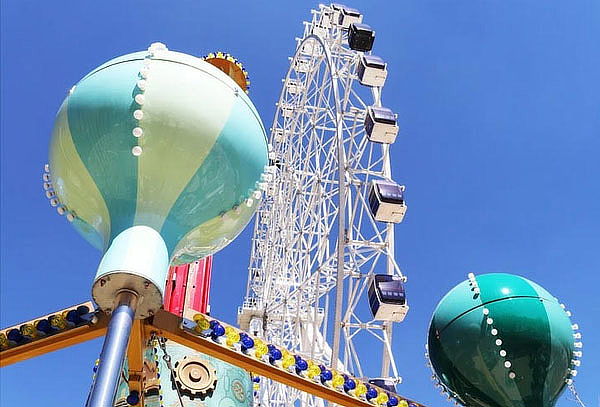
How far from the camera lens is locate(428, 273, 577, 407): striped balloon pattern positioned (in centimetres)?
390

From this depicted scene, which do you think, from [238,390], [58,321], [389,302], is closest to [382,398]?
[58,321]

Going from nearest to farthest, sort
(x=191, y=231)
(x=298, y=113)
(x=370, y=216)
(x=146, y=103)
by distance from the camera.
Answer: (x=146, y=103) → (x=191, y=231) → (x=370, y=216) → (x=298, y=113)

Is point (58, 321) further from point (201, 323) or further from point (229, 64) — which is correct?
point (229, 64)

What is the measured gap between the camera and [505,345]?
3893 mm

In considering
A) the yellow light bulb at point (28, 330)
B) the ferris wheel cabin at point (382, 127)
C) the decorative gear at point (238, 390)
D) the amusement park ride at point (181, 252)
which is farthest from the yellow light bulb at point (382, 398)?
the ferris wheel cabin at point (382, 127)

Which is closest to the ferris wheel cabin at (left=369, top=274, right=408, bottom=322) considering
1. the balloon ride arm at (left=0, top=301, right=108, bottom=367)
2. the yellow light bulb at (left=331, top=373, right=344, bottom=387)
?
the yellow light bulb at (left=331, top=373, right=344, bottom=387)

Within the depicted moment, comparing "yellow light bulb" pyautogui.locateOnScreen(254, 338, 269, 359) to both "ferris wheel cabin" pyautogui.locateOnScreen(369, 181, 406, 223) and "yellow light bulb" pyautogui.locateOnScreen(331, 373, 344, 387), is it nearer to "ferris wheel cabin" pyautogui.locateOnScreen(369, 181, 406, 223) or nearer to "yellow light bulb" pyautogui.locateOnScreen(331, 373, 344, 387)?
"yellow light bulb" pyautogui.locateOnScreen(331, 373, 344, 387)

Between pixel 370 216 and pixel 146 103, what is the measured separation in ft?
29.6

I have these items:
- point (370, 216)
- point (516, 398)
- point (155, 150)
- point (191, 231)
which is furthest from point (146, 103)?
point (370, 216)

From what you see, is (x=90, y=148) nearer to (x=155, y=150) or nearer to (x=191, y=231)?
(x=155, y=150)

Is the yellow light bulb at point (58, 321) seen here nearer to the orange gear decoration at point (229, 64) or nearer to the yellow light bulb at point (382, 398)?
A: the yellow light bulb at point (382, 398)

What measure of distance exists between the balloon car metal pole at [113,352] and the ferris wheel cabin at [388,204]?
875 cm

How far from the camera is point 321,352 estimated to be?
13367 millimetres

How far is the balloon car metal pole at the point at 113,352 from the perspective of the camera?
316cm
